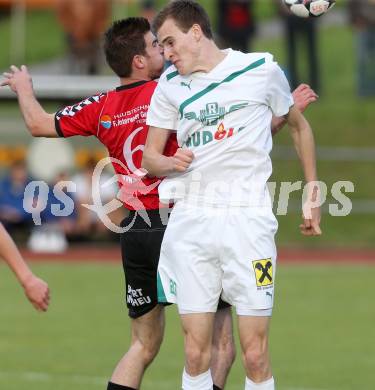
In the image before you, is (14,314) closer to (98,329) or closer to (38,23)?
(98,329)

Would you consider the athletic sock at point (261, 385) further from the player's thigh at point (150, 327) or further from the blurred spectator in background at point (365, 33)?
the blurred spectator in background at point (365, 33)

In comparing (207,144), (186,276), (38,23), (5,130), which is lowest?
(186,276)

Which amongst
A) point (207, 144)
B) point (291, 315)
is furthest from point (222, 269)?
point (291, 315)

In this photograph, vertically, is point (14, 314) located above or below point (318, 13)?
below

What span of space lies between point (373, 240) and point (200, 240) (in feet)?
44.7

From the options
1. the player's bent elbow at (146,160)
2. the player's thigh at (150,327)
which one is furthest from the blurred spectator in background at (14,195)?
the player's bent elbow at (146,160)

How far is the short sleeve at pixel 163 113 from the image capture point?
611cm

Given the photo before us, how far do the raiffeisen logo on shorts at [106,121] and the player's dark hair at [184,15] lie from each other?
0.72 m

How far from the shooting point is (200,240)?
6.07 meters

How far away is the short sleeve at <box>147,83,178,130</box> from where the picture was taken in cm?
611

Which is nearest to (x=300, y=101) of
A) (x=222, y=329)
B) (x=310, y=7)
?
(x=310, y=7)

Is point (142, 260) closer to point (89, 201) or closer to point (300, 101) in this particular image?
point (300, 101)

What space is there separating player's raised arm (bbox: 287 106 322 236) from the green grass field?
231cm

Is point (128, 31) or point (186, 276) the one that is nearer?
point (186, 276)
